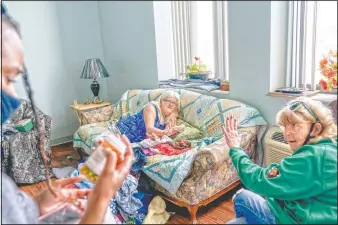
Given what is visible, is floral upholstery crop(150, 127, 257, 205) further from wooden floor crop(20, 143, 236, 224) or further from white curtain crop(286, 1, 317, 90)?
white curtain crop(286, 1, 317, 90)

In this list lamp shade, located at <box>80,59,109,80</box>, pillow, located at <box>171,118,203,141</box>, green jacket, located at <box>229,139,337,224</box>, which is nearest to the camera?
green jacket, located at <box>229,139,337,224</box>

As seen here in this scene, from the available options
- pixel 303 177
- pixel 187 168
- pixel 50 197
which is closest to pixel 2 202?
pixel 50 197

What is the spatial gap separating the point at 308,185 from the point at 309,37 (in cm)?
153

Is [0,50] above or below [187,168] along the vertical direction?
above

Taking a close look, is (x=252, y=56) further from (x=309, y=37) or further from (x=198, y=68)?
(x=198, y=68)

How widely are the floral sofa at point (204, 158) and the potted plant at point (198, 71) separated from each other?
324 mm

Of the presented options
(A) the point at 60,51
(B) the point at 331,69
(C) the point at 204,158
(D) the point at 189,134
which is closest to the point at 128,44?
(A) the point at 60,51

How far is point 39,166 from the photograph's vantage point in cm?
283

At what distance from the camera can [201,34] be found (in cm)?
317

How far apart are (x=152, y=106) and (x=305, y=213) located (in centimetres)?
180

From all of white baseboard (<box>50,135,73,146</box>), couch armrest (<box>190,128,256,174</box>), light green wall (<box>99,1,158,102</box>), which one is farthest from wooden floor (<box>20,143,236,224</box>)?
white baseboard (<box>50,135,73,146</box>)

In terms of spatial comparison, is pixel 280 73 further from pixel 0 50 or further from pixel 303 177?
pixel 0 50

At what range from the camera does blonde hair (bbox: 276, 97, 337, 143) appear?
99 centimetres

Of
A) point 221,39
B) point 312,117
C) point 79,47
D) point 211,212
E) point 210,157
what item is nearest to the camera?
point 312,117
